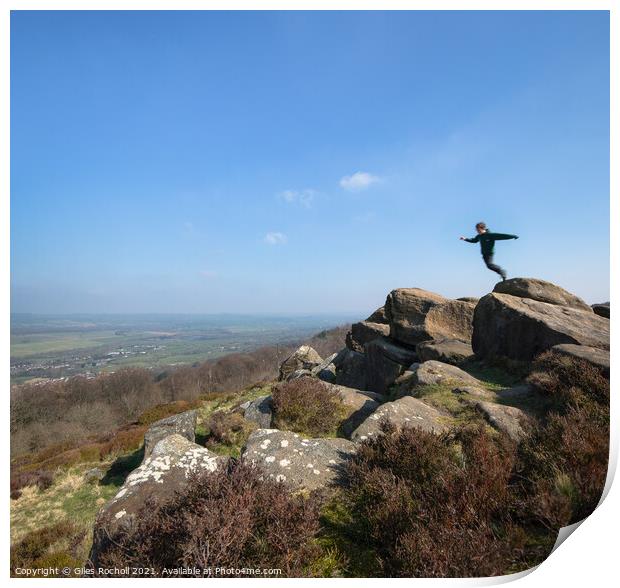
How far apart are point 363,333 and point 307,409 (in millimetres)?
13799

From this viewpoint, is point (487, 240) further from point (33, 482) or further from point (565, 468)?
point (33, 482)

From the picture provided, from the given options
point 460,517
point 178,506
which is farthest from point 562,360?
point 178,506

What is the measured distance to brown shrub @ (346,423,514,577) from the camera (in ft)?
9.90

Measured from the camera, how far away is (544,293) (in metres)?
12.7

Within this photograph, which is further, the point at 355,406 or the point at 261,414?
the point at 261,414

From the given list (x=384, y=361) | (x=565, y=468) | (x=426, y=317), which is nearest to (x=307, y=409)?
(x=565, y=468)

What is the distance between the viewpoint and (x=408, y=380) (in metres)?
10.8

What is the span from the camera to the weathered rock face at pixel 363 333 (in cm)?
2061

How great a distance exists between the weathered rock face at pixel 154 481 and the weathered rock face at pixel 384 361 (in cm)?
1091

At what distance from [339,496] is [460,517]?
1.63 metres

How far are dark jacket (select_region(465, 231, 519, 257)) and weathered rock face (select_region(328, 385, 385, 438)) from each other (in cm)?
598

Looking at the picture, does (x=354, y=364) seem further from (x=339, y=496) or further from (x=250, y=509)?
(x=250, y=509)

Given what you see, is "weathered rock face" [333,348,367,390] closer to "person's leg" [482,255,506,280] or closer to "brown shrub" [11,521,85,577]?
"person's leg" [482,255,506,280]
